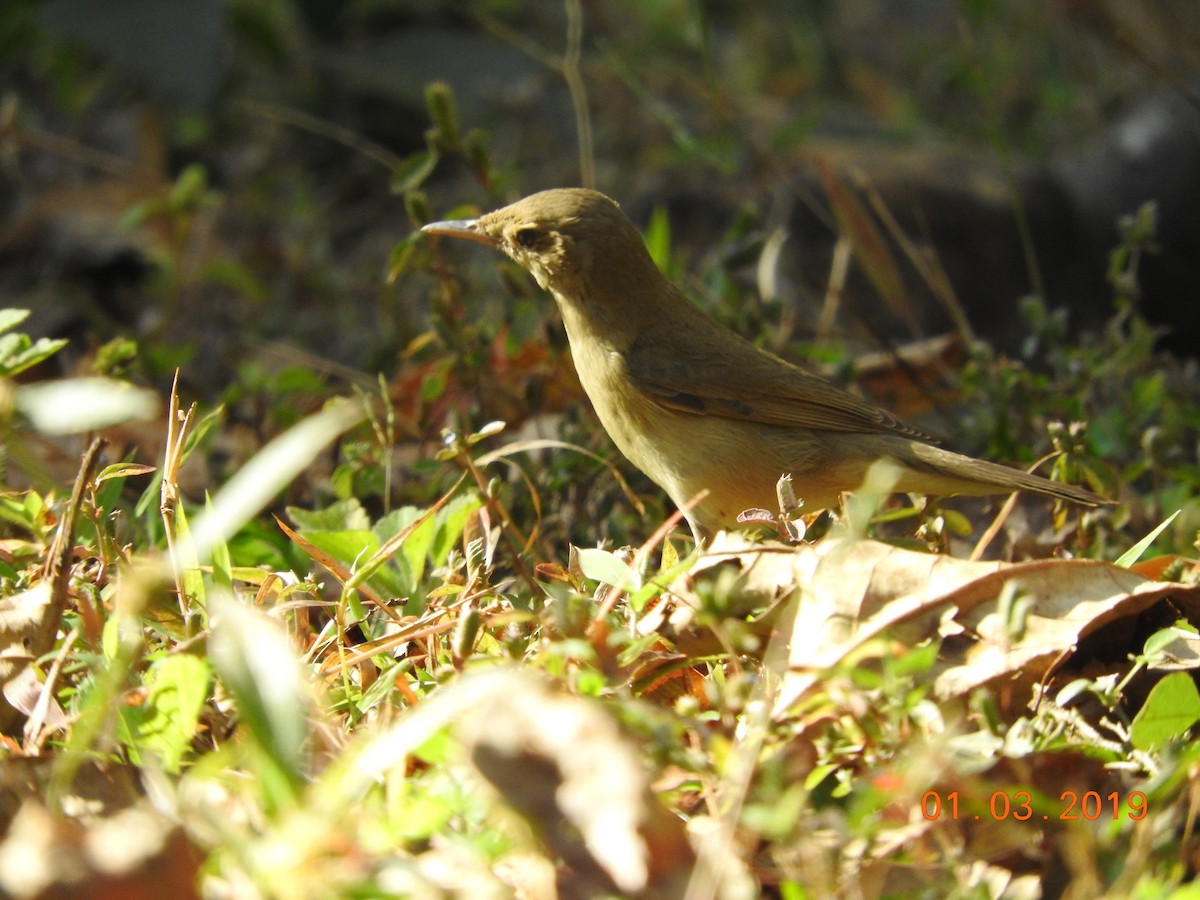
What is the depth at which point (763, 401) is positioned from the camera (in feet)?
13.2

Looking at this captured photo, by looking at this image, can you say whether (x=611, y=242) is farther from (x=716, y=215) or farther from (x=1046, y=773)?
(x=716, y=215)

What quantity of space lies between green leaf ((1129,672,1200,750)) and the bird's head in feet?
7.47

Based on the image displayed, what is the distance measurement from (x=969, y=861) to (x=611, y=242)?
98.3 inches

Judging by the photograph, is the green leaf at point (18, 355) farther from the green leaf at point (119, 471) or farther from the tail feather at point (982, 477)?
the tail feather at point (982, 477)

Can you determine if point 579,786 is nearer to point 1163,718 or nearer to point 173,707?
point 173,707

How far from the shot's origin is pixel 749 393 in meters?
4.02

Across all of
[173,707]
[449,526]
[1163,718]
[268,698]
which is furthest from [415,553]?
[1163,718]

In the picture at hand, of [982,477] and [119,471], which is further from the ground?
[119,471]

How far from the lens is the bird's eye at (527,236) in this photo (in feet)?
13.2

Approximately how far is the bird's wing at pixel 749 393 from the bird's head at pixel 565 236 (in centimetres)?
27

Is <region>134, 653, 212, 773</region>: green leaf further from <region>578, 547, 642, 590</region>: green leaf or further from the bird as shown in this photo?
the bird

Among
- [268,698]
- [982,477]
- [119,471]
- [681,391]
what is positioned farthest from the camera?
[681,391]

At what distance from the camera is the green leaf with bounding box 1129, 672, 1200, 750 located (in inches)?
89.9

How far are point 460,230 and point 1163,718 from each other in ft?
8.36
